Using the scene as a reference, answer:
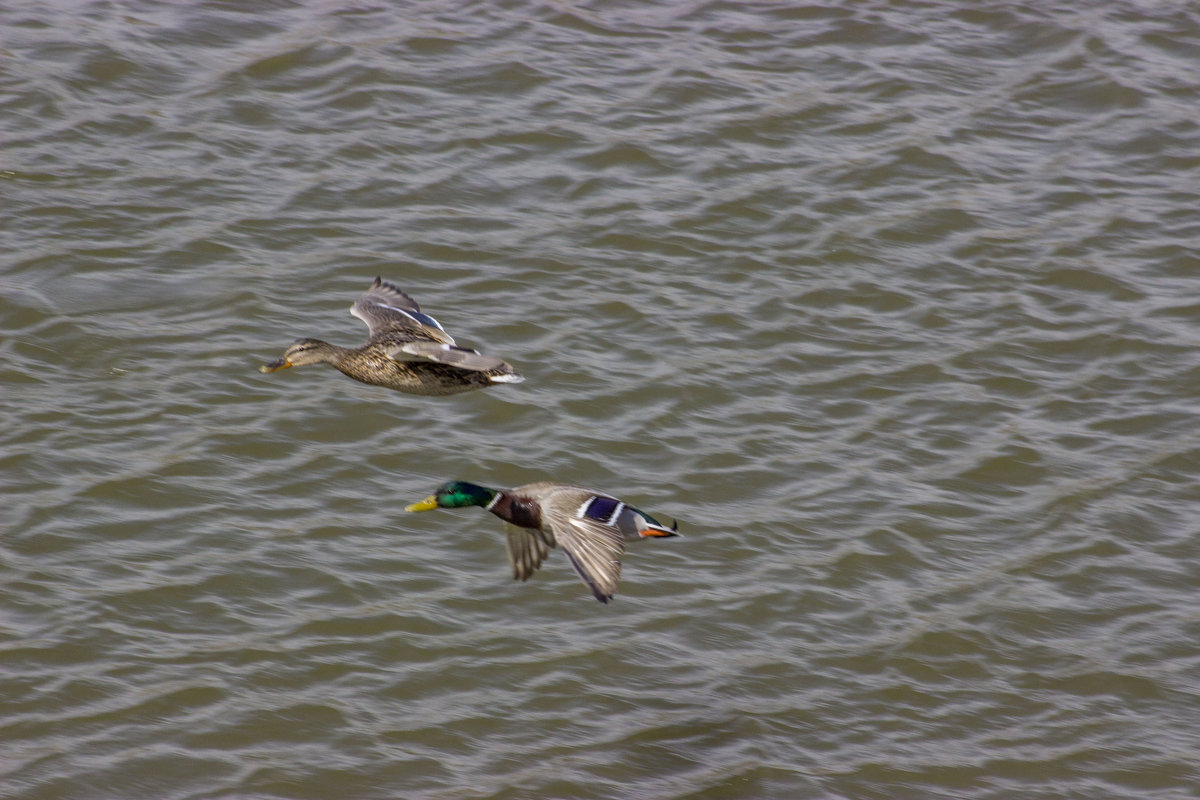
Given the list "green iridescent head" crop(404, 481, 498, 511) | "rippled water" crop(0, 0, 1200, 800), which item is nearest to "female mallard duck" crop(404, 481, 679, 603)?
"green iridescent head" crop(404, 481, 498, 511)

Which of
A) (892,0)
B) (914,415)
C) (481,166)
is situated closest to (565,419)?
(914,415)

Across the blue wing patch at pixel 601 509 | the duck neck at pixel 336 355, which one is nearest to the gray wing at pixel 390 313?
the duck neck at pixel 336 355

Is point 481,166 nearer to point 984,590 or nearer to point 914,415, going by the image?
point 914,415

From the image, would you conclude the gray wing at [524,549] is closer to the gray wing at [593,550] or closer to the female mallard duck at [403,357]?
the gray wing at [593,550]

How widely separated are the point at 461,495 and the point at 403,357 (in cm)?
108

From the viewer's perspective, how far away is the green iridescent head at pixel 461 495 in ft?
23.6

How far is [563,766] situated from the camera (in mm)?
7539

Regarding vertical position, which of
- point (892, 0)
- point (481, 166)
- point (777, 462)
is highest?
point (892, 0)

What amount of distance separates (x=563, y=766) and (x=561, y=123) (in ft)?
21.6

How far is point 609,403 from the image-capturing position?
32.4 ft

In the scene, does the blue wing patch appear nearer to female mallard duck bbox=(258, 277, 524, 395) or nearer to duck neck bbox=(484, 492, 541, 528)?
duck neck bbox=(484, 492, 541, 528)

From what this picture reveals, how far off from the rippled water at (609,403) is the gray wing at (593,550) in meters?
1.56

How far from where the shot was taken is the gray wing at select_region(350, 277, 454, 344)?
327 inches

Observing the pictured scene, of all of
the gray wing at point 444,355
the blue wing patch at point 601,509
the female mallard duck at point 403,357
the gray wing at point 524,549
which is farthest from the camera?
the female mallard duck at point 403,357
